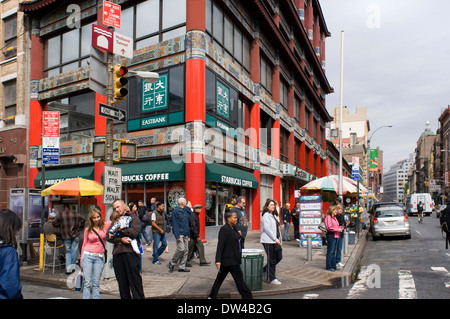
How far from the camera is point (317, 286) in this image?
9.27 metres

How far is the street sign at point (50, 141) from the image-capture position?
40.8 feet

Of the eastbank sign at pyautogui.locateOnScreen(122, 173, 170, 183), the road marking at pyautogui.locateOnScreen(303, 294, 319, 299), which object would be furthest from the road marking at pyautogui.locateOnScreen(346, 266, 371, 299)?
the eastbank sign at pyautogui.locateOnScreen(122, 173, 170, 183)

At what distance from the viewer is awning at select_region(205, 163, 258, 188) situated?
17.1 m

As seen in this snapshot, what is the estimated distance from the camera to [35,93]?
77.0 ft

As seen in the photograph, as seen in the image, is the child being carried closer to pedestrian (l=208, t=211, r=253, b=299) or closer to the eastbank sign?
pedestrian (l=208, t=211, r=253, b=299)

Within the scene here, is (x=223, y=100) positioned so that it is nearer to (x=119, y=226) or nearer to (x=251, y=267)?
(x=251, y=267)

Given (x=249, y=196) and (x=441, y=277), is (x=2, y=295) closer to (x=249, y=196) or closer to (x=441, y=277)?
(x=441, y=277)

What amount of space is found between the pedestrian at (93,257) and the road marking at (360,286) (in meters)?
4.70

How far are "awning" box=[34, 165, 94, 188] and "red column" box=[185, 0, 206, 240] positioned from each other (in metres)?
6.19

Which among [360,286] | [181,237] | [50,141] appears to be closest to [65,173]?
[50,141]

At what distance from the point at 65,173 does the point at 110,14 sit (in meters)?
13.6

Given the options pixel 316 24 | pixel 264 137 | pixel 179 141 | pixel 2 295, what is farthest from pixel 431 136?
pixel 2 295

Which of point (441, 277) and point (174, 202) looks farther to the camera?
point (174, 202)
